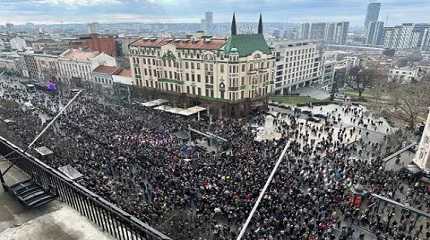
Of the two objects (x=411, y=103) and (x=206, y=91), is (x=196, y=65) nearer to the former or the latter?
(x=206, y=91)

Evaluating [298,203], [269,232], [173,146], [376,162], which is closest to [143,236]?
[269,232]

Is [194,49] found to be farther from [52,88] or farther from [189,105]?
[52,88]

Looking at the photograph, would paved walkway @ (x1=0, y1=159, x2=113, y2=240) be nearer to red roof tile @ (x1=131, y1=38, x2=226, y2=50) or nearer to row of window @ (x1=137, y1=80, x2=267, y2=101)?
row of window @ (x1=137, y1=80, x2=267, y2=101)

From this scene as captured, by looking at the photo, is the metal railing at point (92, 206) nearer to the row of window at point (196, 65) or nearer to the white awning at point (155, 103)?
the row of window at point (196, 65)

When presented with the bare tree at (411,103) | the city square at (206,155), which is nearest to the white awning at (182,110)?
the city square at (206,155)

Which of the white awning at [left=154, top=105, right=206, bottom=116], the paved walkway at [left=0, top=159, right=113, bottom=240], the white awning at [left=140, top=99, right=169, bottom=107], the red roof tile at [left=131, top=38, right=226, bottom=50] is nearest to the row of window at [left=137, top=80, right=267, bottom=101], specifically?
the white awning at [left=140, top=99, right=169, bottom=107]

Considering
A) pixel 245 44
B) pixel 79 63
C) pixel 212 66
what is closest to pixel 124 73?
pixel 79 63
